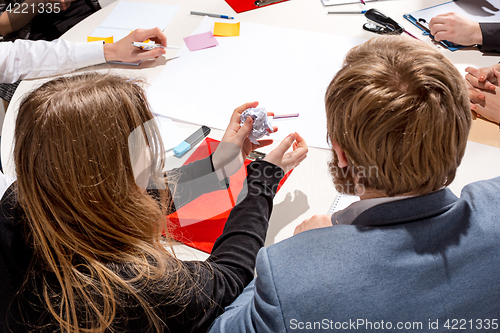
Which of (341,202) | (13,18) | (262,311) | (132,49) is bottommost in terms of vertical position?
(341,202)

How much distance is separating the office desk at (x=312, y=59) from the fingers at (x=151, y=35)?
0.18ft

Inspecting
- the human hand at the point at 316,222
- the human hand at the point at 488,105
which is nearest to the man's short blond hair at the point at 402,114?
the human hand at the point at 316,222

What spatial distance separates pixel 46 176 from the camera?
62cm

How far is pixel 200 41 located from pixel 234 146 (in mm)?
610

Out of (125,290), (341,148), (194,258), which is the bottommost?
(194,258)

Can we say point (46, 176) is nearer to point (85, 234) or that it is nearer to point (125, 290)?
point (85, 234)

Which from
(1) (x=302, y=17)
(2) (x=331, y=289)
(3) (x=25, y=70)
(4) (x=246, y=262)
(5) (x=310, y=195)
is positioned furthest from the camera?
(1) (x=302, y=17)

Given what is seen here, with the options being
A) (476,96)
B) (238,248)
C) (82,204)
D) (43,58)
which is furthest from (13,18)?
(476,96)

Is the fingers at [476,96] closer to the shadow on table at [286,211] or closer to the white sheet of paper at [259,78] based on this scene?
the white sheet of paper at [259,78]

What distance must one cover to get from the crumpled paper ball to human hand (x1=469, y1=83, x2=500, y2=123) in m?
0.63

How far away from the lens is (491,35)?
1.26 metres

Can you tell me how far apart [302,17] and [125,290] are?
128cm

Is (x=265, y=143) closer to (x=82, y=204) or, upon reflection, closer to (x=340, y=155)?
(x=340, y=155)

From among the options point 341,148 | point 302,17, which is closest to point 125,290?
point 341,148
